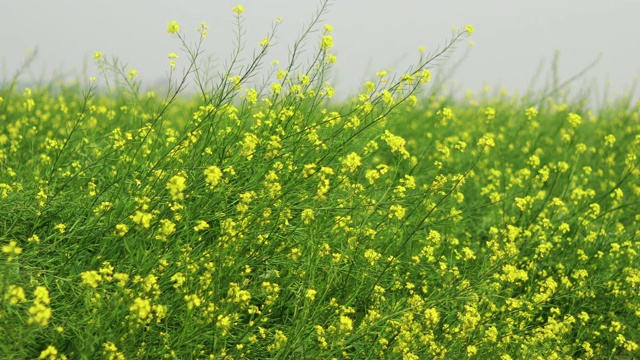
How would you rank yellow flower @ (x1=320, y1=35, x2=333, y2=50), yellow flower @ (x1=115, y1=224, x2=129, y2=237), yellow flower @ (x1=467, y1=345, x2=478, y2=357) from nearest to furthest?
1. yellow flower @ (x1=115, y1=224, x2=129, y2=237)
2. yellow flower @ (x1=467, y1=345, x2=478, y2=357)
3. yellow flower @ (x1=320, y1=35, x2=333, y2=50)

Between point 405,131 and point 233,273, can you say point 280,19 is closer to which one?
point 233,273

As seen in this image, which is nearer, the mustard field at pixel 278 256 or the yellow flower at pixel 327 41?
the mustard field at pixel 278 256

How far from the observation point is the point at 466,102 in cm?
992

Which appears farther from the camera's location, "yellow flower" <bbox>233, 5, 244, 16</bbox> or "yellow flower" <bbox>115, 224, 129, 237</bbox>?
"yellow flower" <bbox>233, 5, 244, 16</bbox>

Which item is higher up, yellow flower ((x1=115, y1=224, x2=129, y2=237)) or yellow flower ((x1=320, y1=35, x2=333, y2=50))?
yellow flower ((x1=320, y1=35, x2=333, y2=50))

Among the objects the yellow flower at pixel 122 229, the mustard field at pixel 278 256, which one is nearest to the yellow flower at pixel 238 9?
the mustard field at pixel 278 256

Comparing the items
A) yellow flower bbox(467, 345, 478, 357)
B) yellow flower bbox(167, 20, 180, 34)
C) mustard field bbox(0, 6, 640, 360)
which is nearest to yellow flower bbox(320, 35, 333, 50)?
mustard field bbox(0, 6, 640, 360)

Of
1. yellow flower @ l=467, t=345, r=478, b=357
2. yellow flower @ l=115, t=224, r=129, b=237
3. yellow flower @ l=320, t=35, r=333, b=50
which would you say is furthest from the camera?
yellow flower @ l=320, t=35, r=333, b=50

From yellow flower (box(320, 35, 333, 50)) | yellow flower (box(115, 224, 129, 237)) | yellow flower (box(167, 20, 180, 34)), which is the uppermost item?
yellow flower (box(320, 35, 333, 50))

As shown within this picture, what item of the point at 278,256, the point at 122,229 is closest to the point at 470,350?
the point at 278,256

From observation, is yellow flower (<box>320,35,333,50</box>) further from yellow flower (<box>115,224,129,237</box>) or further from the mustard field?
yellow flower (<box>115,224,129,237</box>)

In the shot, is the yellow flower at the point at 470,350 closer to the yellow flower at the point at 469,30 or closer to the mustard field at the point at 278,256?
the mustard field at the point at 278,256

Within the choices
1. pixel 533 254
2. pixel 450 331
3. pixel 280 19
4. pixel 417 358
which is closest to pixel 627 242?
pixel 533 254

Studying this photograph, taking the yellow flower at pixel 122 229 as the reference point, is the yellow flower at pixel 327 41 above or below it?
above
